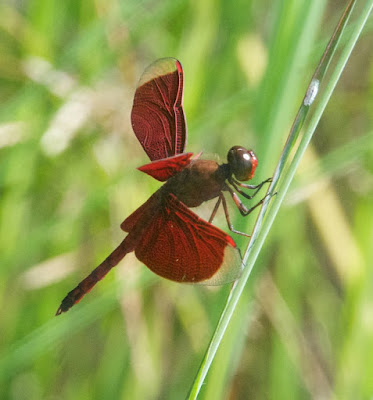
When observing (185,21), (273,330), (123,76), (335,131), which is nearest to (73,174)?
(123,76)

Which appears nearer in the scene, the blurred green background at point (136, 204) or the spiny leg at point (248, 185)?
the spiny leg at point (248, 185)

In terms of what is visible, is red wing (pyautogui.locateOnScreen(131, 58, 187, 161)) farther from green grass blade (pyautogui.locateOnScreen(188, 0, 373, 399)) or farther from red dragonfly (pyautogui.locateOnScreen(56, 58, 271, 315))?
green grass blade (pyautogui.locateOnScreen(188, 0, 373, 399))

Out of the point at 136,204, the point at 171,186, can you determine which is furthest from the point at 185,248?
the point at 136,204

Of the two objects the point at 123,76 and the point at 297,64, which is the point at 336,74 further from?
the point at 123,76

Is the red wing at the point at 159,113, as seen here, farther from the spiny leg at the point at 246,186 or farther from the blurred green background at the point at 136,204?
the blurred green background at the point at 136,204

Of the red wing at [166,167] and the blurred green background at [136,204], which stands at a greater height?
the red wing at [166,167]

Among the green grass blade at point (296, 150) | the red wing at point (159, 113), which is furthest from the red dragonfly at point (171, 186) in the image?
the green grass blade at point (296, 150)

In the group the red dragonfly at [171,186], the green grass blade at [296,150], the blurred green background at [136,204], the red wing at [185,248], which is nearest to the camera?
the green grass blade at [296,150]

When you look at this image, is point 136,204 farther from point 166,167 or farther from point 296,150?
point 296,150
